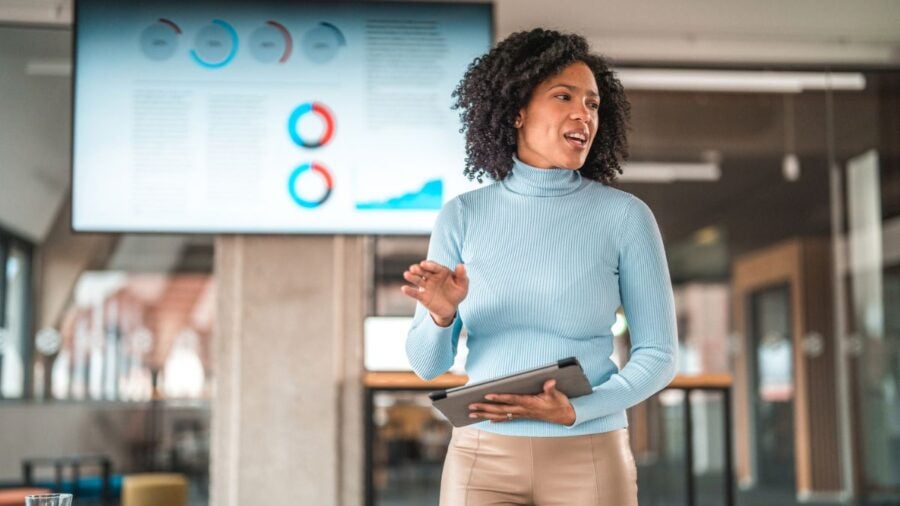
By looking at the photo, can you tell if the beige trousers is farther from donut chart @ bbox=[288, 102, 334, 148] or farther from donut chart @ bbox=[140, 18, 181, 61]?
donut chart @ bbox=[140, 18, 181, 61]

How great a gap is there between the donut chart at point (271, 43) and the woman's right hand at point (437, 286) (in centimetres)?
298

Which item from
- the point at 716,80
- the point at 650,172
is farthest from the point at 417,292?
the point at 650,172

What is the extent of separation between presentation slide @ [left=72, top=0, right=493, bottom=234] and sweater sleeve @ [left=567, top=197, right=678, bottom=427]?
2.65 metres

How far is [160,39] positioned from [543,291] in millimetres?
3182

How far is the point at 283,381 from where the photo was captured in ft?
15.0

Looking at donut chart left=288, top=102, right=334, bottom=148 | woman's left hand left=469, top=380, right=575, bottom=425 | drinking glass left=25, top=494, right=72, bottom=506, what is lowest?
drinking glass left=25, top=494, right=72, bottom=506

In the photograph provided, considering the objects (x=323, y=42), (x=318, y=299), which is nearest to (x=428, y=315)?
(x=323, y=42)

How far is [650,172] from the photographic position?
827cm

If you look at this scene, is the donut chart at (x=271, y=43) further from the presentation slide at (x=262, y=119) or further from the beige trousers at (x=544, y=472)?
the beige trousers at (x=544, y=472)

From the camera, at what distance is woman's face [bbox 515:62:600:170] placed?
1615 mm

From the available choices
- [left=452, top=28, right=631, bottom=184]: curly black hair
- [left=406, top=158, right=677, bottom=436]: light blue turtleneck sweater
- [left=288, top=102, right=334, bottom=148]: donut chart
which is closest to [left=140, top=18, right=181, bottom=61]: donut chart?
[left=288, top=102, right=334, bottom=148]: donut chart

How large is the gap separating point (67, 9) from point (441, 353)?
3.90 meters

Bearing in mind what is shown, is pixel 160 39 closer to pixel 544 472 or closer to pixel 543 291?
pixel 543 291

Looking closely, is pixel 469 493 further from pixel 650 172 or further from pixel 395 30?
pixel 650 172
